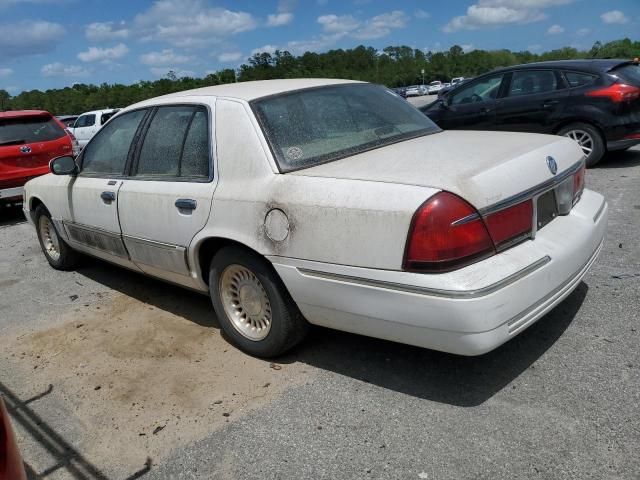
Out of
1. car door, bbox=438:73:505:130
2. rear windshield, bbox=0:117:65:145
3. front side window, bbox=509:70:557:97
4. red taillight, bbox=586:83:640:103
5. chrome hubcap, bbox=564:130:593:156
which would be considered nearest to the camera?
red taillight, bbox=586:83:640:103

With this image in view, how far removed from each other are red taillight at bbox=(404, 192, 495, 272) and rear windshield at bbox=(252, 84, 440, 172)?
90 centimetres

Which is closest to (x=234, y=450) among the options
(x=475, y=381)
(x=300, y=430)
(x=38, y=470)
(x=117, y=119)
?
(x=300, y=430)

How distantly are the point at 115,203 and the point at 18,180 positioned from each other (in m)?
5.49

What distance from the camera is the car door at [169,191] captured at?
11.9ft

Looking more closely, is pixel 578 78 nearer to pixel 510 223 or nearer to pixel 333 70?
pixel 510 223

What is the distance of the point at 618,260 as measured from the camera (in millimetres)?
4484

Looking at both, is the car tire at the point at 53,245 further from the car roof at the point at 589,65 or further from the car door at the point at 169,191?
the car roof at the point at 589,65

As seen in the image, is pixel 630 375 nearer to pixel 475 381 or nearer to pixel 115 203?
pixel 475 381

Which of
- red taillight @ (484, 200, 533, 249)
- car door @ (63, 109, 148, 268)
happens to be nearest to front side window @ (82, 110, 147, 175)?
car door @ (63, 109, 148, 268)

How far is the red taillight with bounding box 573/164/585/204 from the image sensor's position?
3.37 meters

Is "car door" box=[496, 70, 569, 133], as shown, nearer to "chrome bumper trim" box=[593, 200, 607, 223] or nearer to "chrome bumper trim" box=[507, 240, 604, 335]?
"chrome bumper trim" box=[593, 200, 607, 223]

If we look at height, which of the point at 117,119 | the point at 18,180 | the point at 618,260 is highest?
the point at 117,119

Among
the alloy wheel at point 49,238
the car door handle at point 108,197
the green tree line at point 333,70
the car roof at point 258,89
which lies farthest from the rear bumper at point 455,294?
the green tree line at point 333,70

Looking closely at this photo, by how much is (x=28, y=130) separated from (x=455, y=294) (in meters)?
8.79
